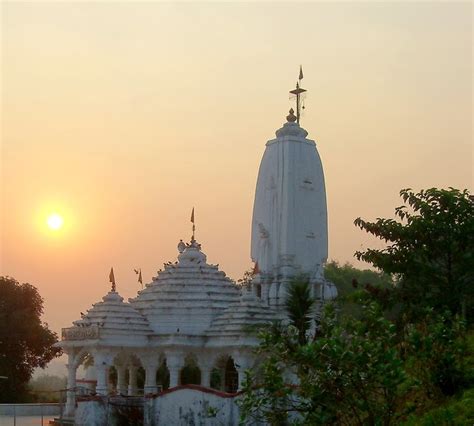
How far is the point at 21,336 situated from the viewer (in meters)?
58.0

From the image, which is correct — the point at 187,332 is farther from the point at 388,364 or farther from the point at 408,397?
the point at 388,364

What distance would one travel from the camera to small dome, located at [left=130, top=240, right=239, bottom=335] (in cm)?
4275

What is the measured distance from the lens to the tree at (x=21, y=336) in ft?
187

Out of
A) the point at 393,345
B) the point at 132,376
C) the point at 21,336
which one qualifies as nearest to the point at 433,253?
the point at 393,345

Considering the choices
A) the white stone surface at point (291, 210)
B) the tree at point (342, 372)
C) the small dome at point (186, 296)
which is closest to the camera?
the tree at point (342, 372)

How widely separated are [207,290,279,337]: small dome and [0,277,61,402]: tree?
1809 centimetres

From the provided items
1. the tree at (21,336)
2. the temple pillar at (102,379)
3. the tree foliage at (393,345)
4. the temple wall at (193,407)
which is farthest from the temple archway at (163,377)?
the tree foliage at (393,345)

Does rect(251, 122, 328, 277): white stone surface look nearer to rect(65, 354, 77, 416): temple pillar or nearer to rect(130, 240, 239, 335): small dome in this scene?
rect(130, 240, 239, 335): small dome

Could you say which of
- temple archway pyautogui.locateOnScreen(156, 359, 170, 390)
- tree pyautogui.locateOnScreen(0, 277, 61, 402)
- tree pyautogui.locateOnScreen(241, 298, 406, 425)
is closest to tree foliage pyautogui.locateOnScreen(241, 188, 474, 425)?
tree pyautogui.locateOnScreen(241, 298, 406, 425)

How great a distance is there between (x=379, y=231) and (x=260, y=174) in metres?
26.3

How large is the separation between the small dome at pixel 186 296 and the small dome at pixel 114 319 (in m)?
0.90

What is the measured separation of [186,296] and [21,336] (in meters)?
18.0

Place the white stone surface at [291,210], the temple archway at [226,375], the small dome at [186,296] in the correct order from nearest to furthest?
the small dome at [186,296]
the temple archway at [226,375]
the white stone surface at [291,210]

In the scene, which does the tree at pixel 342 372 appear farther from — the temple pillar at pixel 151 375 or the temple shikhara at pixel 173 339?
the temple pillar at pixel 151 375
